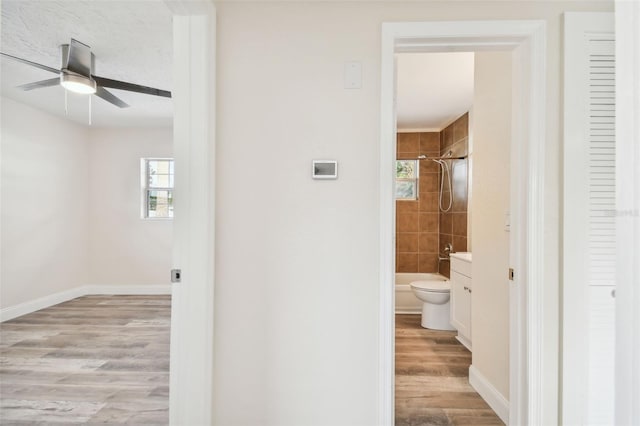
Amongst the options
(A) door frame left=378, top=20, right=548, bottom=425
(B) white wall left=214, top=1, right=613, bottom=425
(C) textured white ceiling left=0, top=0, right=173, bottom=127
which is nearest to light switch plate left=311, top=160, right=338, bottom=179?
(B) white wall left=214, top=1, right=613, bottom=425

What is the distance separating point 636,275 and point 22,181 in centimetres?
523

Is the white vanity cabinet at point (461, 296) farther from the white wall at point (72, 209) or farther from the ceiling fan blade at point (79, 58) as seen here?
the white wall at point (72, 209)

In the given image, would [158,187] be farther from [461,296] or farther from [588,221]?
[588,221]

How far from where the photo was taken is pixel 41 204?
4.11 metres

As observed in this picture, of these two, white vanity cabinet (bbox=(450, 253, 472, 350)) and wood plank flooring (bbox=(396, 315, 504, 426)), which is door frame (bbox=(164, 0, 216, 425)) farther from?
white vanity cabinet (bbox=(450, 253, 472, 350))

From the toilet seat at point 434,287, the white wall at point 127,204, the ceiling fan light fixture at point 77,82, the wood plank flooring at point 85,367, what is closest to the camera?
the wood plank flooring at point 85,367

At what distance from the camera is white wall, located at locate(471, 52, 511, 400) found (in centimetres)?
196

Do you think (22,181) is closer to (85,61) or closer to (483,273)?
(85,61)

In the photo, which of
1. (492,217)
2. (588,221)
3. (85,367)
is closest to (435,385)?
(492,217)

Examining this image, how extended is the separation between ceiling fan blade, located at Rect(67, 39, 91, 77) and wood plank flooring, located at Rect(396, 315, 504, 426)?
3.22 m

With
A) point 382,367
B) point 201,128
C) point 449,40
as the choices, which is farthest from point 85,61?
point 382,367

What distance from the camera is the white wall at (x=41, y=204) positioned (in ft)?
12.1

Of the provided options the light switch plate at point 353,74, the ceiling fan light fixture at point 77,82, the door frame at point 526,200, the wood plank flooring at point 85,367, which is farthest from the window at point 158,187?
the door frame at point 526,200

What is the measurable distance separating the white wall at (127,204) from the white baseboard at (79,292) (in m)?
0.10
